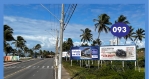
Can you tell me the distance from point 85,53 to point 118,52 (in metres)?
11.4

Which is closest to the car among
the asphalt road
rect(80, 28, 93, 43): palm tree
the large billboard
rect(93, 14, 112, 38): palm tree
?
the large billboard

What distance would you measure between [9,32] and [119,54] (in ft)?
175

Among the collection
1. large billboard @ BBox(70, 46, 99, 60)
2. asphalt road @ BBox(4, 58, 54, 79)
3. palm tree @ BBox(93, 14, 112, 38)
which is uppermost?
palm tree @ BBox(93, 14, 112, 38)

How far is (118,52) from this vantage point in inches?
1479

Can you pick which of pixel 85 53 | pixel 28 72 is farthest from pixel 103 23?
pixel 28 72

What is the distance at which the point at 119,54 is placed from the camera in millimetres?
37500

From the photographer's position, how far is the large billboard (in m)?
44.3

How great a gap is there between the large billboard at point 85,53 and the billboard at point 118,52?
12.8 ft

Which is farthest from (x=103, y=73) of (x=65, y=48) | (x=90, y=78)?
(x=65, y=48)

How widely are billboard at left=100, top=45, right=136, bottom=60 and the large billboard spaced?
3892 mm

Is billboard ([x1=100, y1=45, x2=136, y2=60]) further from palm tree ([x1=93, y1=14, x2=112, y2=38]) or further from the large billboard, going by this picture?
palm tree ([x1=93, y1=14, x2=112, y2=38])

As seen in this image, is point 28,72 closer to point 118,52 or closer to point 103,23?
point 118,52

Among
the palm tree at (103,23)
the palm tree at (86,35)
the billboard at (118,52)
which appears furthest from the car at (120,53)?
the palm tree at (86,35)

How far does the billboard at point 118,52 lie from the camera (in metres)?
36.1
